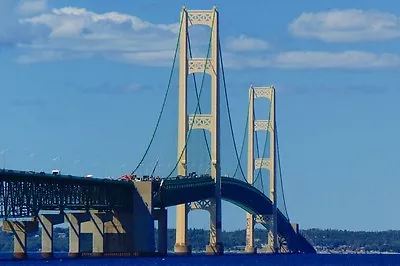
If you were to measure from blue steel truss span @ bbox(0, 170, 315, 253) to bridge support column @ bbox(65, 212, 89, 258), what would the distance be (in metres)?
0.54

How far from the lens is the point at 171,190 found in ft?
331

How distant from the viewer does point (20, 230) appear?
87.6 m

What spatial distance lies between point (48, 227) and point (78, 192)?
551 cm

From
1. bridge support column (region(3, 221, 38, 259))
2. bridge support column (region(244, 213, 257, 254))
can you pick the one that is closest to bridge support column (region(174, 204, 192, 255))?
bridge support column (region(3, 221, 38, 259))

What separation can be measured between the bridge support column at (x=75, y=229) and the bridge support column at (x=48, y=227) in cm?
109

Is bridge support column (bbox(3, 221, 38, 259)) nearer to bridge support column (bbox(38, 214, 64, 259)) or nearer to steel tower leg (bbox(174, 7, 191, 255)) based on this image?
bridge support column (bbox(38, 214, 64, 259))

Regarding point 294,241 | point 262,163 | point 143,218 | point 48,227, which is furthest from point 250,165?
point 48,227

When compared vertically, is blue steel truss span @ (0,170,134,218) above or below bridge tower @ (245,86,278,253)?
below

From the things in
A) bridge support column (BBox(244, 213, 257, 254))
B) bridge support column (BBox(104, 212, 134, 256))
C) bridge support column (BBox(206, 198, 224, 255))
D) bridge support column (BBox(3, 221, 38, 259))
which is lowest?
bridge support column (BBox(3, 221, 38, 259))

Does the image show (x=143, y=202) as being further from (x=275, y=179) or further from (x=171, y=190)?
(x=275, y=179)

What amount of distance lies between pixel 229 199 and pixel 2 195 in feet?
122

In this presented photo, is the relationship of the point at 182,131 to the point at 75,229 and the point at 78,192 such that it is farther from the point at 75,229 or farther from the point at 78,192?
the point at 75,229

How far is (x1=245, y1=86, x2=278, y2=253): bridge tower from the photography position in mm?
134500

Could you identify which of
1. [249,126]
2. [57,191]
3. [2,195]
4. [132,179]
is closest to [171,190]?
[132,179]
